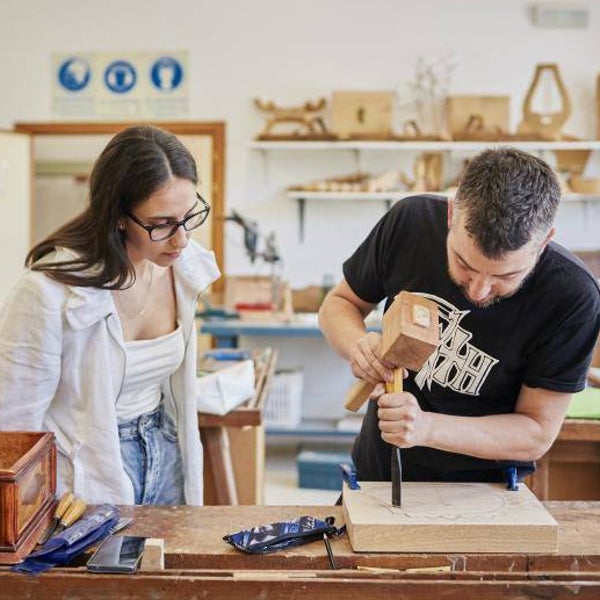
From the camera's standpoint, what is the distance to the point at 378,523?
1.34m

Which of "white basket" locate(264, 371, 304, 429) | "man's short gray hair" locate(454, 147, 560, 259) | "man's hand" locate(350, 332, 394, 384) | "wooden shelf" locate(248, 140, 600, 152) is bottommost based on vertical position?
"white basket" locate(264, 371, 304, 429)

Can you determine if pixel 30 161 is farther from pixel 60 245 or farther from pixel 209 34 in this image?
pixel 60 245

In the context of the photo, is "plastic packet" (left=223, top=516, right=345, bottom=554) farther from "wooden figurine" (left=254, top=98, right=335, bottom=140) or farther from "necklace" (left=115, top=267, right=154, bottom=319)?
"wooden figurine" (left=254, top=98, right=335, bottom=140)

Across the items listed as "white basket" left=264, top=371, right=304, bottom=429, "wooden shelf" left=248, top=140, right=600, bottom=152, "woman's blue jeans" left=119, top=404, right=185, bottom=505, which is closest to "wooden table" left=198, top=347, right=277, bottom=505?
"woman's blue jeans" left=119, top=404, right=185, bottom=505

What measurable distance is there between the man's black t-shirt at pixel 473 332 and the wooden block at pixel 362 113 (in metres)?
3.91

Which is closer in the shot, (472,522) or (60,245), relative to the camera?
(472,522)

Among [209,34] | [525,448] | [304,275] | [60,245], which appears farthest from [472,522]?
[209,34]

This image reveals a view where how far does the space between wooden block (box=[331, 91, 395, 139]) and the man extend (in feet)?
12.8

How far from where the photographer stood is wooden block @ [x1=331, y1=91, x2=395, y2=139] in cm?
554

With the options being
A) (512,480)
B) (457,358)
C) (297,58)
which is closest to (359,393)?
(457,358)

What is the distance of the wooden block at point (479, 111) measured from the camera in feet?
18.1

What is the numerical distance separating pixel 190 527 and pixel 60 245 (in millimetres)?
618

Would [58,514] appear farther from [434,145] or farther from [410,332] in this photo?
[434,145]

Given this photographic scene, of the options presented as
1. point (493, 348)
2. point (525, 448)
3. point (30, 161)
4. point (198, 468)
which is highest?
point (30, 161)
